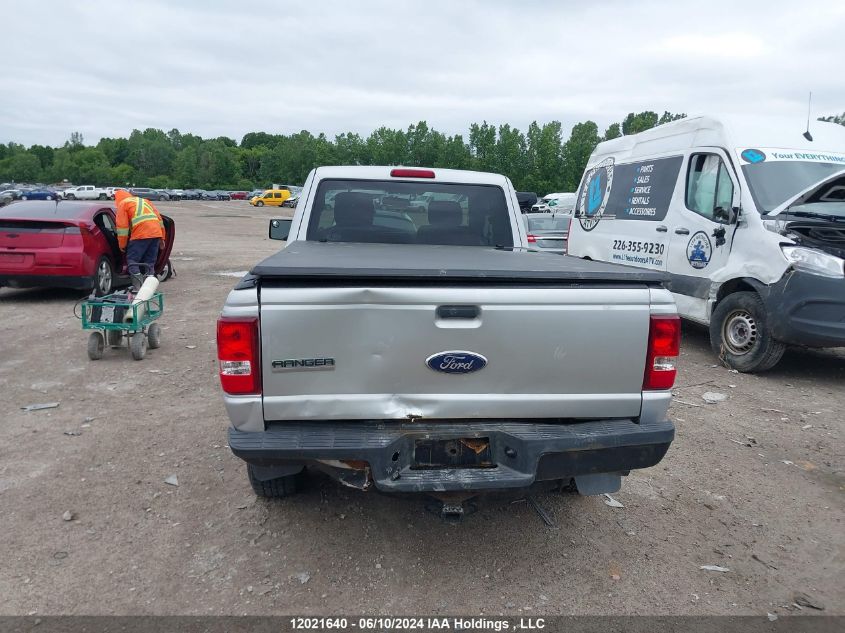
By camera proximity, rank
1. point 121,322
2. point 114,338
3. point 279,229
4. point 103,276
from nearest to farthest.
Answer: point 279,229 → point 121,322 → point 114,338 → point 103,276

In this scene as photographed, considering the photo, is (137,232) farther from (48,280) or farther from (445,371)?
(445,371)

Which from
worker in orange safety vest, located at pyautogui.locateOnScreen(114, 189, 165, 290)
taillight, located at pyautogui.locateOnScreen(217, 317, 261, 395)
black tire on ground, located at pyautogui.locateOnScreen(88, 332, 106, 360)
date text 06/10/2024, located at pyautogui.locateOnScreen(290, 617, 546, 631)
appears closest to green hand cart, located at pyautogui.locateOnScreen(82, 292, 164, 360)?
black tire on ground, located at pyautogui.locateOnScreen(88, 332, 106, 360)

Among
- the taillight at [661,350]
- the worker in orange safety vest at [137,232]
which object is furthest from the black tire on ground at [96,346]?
the taillight at [661,350]

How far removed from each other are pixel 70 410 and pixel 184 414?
99cm

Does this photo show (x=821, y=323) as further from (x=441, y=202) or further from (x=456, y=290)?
(x=456, y=290)

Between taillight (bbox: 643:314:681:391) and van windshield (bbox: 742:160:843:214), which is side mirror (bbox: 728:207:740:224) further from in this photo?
taillight (bbox: 643:314:681:391)

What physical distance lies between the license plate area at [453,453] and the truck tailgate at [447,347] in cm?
12

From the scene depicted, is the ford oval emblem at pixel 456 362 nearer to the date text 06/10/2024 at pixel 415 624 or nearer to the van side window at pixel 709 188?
the date text 06/10/2024 at pixel 415 624

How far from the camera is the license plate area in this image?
9.30 feet

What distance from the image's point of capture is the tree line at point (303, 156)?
210 feet

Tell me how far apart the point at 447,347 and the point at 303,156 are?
9730 cm

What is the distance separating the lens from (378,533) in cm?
348

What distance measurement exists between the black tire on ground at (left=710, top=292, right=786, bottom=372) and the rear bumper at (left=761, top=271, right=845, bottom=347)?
223 mm

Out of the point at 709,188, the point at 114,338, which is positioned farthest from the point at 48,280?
the point at 709,188
